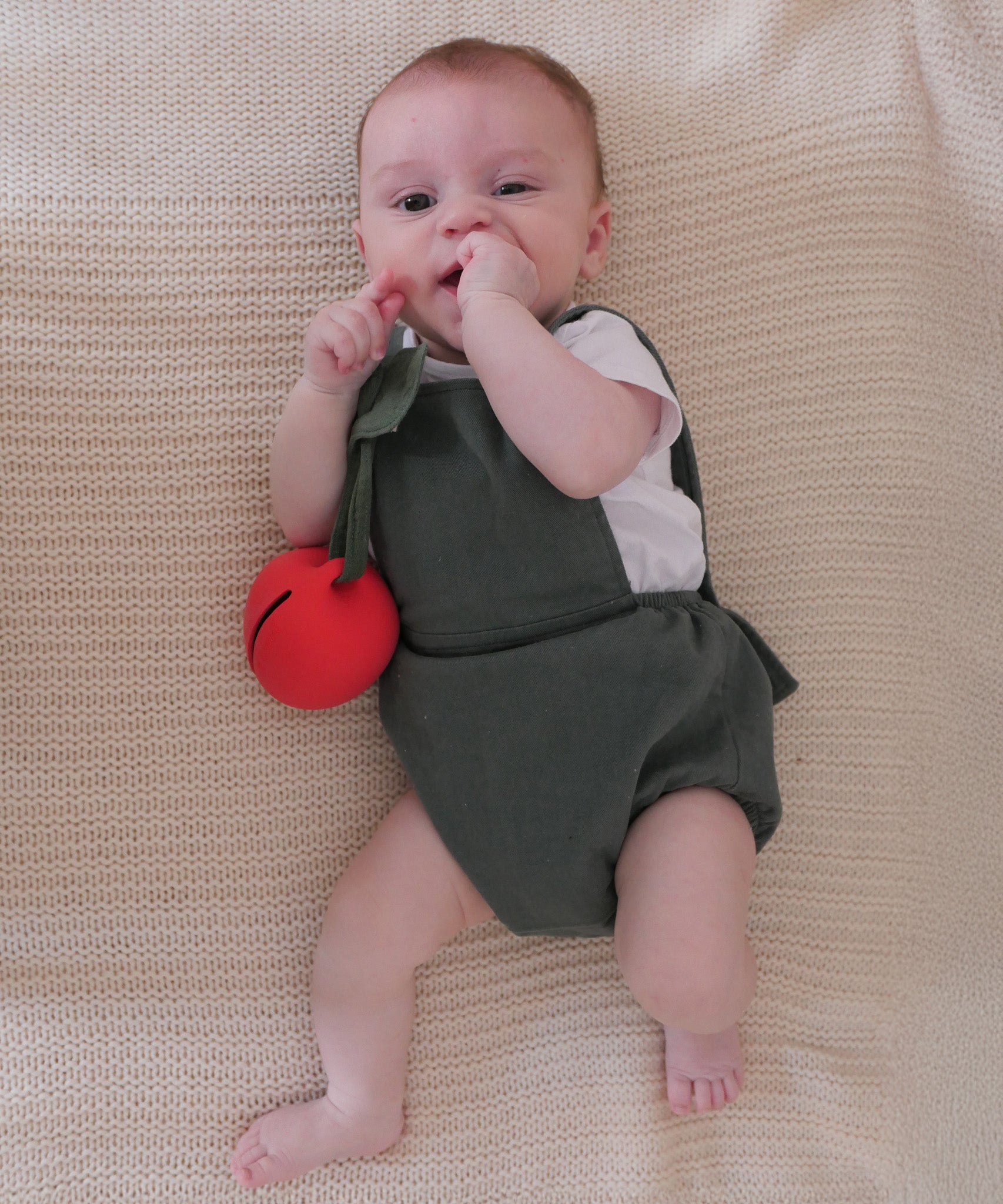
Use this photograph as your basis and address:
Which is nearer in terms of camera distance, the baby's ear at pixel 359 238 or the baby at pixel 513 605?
the baby at pixel 513 605

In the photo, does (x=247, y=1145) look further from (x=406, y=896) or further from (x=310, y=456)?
(x=310, y=456)

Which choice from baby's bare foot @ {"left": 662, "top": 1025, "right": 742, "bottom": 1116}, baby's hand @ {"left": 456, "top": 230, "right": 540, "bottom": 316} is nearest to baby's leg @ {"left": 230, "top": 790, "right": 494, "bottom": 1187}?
baby's bare foot @ {"left": 662, "top": 1025, "right": 742, "bottom": 1116}

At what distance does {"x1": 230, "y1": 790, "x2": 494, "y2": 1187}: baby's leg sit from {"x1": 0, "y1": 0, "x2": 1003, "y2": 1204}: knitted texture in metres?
0.04

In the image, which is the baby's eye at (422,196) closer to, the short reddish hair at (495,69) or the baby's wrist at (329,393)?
the short reddish hair at (495,69)

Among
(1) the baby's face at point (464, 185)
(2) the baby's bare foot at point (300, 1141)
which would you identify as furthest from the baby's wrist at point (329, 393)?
(2) the baby's bare foot at point (300, 1141)

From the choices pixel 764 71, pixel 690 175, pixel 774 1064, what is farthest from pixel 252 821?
pixel 764 71

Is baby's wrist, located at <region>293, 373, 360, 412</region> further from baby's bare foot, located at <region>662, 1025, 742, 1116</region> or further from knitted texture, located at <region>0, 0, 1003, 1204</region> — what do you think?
baby's bare foot, located at <region>662, 1025, 742, 1116</region>

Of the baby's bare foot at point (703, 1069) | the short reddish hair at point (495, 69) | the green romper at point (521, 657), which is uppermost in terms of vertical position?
the short reddish hair at point (495, 69)

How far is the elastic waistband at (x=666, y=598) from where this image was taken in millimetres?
1149

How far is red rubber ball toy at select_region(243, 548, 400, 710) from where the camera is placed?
108 cm

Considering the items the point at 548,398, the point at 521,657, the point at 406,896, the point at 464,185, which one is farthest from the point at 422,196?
the point at 406,896

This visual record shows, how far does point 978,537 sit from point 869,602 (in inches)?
7.2

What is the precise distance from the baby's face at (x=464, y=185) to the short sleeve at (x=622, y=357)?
0.05 metres

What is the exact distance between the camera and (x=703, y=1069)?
1.25 m
